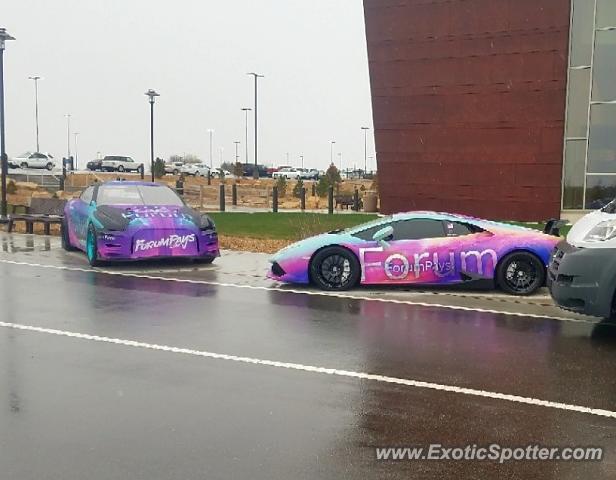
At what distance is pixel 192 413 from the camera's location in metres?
4.66

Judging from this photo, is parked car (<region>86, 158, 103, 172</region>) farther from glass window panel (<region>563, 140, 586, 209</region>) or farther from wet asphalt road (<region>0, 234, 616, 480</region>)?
wet asphalt road (<region>0, 234, 616, 480</region>)

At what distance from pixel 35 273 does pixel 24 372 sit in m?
6.27

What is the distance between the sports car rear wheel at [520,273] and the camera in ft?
31.7

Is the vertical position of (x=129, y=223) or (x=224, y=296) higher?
(x=129, y=223)

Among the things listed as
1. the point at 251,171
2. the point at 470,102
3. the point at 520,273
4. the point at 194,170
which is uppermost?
the point at 470,102

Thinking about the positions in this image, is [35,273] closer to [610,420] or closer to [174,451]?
[174,451]

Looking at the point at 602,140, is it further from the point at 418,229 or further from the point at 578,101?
the point at 418,229

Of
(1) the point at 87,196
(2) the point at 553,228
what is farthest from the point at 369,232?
(1) the point at 87,196

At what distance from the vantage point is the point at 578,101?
2192cm

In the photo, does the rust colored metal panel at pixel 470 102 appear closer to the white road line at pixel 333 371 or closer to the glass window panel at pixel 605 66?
the glass window panel at pixel 605 66

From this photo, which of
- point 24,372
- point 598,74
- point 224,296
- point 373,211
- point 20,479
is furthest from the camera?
point 373,211

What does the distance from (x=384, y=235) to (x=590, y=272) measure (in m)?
3.56

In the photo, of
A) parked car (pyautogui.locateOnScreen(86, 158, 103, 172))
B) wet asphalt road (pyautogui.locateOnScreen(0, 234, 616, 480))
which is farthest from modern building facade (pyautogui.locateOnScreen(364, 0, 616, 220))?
parked car (pyautogui.locateOnScreen(86, 158, 103, 172))

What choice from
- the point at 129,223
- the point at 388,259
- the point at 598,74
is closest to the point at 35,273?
the point at 129,223
